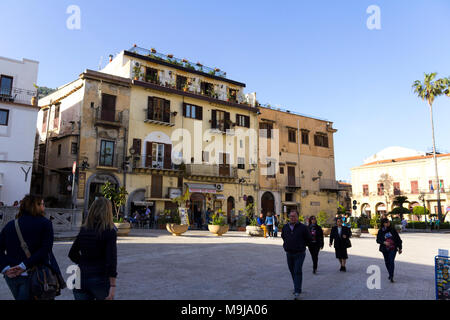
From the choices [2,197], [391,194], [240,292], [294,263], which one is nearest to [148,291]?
[240,292]

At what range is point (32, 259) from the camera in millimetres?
3602

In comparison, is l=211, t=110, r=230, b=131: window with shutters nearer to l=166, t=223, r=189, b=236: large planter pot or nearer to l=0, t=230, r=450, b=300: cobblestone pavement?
l=166, t=223, r=189, b=236: large planter pot

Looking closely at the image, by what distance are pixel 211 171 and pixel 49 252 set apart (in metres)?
27.5

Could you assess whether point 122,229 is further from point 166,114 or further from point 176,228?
point 166,114

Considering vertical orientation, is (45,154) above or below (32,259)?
above

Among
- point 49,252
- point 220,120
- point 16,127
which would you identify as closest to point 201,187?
point 220,120

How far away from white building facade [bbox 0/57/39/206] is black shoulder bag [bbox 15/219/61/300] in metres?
21.9

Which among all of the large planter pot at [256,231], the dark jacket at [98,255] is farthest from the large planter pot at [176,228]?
the dark jacket at [98,255]

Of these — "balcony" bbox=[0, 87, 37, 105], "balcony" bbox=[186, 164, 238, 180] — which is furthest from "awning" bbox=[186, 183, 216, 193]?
"balcony" bbox=[0, 87, 37, 105]

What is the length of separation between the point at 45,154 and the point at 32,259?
29.0 metres

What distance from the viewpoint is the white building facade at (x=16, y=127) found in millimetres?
22547

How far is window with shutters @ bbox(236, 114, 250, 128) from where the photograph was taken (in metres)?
34.2

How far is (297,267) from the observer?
251 inches

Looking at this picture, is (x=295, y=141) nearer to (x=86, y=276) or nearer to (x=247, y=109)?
(x=247, y=109)
